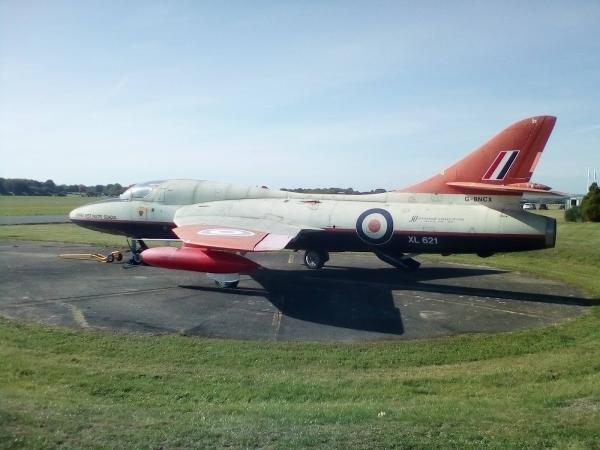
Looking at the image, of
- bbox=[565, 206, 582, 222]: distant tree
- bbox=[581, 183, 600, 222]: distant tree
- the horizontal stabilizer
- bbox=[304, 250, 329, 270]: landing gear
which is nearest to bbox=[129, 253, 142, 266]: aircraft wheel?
bbox=[304, 250, 329, 270]: landing gear

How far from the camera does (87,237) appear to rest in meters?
28.8

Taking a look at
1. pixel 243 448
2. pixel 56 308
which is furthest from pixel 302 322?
pixel 243 448

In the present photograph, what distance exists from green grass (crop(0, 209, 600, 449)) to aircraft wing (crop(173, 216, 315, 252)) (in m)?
4.57

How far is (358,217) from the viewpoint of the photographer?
1717 cm

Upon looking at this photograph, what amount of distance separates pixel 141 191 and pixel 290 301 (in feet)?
30.5

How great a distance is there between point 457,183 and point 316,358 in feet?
29.9

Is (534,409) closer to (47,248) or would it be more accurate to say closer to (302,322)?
(302,322)

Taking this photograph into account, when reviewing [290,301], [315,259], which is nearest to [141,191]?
[315,259]

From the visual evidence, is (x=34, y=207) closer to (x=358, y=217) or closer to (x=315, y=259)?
(x=315, y=259)

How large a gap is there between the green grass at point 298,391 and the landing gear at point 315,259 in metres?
8.55

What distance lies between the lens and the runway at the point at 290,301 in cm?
1146

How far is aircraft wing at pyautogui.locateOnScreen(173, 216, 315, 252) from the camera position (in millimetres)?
14609

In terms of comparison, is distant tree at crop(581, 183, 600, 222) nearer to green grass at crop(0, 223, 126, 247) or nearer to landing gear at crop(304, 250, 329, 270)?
landing gear at crop(304, 250, 329, 270)

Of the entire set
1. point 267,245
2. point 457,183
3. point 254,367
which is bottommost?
point 254,367
